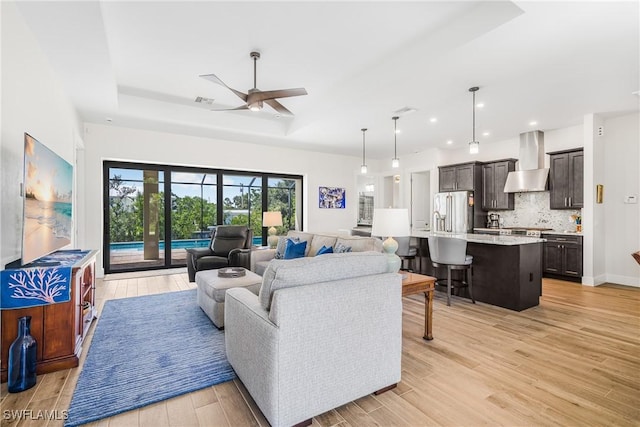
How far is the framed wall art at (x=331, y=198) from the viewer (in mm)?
8133

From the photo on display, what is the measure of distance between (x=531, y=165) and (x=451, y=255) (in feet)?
11.5

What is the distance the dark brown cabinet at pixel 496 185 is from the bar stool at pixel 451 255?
3.21 m

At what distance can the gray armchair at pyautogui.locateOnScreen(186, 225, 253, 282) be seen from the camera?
4.87 m

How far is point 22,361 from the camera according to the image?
2.12m

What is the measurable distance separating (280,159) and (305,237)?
10.3ft

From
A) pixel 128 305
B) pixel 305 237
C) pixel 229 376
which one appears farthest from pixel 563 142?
pixel 128 305

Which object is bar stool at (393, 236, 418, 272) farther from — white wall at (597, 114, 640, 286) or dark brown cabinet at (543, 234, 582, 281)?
white wall at (597, 114, 640, 286)

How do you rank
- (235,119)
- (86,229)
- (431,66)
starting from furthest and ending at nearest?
(235,119) < (86,229) < (431,66)

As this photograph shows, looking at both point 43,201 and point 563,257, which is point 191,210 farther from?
point 563,257

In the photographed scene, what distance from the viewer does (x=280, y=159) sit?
745 cm

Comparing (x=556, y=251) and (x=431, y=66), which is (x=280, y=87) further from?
(x=556, y=251)

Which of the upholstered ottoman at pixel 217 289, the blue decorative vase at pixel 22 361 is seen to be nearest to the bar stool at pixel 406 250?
the upholstered ottoman at pixel 217 289

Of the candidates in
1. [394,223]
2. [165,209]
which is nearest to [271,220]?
[165,209]

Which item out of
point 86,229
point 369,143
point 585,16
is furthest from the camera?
point 369,143
